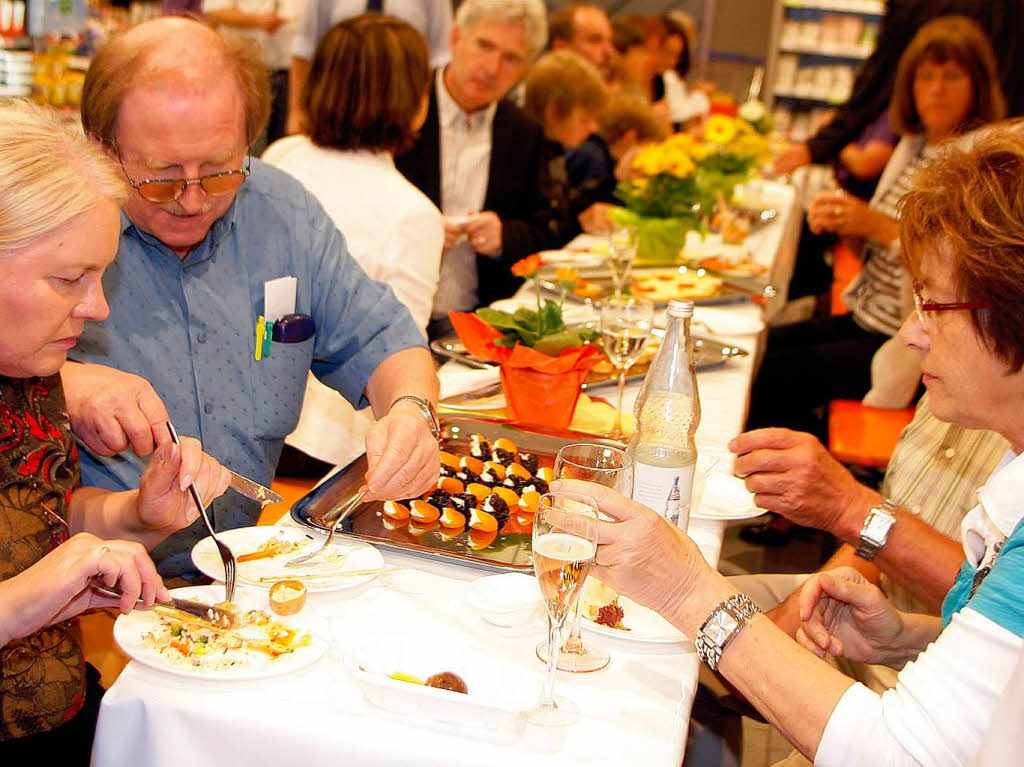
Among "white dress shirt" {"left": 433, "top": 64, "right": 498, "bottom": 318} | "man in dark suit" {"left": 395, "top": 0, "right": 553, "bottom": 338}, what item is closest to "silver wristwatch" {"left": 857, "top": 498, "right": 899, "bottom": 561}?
"man in dark suit" {"left": 395, "top": 0, "right": 553, "bottom": 338}

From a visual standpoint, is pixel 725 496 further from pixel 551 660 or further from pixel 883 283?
pixel 883 283

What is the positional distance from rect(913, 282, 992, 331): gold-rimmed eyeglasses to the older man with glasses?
796 mm

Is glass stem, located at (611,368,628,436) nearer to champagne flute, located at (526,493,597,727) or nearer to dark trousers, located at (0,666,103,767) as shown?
champagne flute, located at (526,493,597,727)

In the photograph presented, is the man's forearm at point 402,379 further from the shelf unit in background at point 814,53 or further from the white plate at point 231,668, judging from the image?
the shelf unit in background at point 814,53

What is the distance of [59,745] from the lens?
1.58 meters

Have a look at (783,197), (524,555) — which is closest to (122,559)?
(524,555)

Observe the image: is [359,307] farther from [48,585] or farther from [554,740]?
[554,740]

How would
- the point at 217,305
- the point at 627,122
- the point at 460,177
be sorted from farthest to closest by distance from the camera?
the point at 627,122
the point at 460,177
the point at 217,305

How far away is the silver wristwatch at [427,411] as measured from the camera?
1.89m

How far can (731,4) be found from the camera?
10.5 m

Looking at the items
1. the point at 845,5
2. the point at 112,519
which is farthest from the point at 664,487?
the point at 845,5

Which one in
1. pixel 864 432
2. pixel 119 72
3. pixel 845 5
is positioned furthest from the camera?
pixel 845 5

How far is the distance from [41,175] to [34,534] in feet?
1.71

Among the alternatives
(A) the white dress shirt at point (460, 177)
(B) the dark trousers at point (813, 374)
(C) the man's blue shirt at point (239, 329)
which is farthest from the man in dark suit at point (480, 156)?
(C) the man's blue shirt at point (239, 329)
